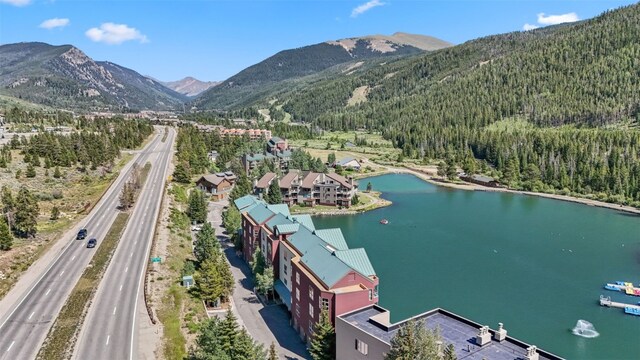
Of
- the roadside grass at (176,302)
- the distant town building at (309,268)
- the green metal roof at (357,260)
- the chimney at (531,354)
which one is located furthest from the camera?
the green metal roof at (357,260)

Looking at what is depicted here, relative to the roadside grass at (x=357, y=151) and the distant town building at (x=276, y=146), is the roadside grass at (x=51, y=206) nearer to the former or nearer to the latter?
the distant town building at (x=276, y=146)

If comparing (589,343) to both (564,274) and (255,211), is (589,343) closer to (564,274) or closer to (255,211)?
(564,274)

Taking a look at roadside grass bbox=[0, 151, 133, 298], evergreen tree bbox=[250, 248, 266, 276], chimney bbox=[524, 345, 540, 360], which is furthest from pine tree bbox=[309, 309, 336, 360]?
roadside grass bbox=[0, 151, 133, 298]

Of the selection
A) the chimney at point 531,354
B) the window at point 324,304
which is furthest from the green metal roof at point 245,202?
the chimney at point 531,354

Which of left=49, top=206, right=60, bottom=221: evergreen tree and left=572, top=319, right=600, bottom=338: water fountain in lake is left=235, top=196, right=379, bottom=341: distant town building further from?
left=49, top=206, right=60, bottom=221: evergreen tree

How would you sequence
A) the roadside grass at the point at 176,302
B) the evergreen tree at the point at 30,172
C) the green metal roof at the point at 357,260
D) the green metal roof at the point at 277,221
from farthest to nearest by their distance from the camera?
the evergreen tree at the point at 30,172
the green metal roof at the point at 277,221
the green metal roof at the point at 357,260
the roadside grass at the point at 176,302

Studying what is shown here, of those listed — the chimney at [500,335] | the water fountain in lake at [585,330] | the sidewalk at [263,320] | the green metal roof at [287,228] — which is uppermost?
the green metal roof at [287,228]

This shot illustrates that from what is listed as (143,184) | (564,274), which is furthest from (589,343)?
(143,184)
